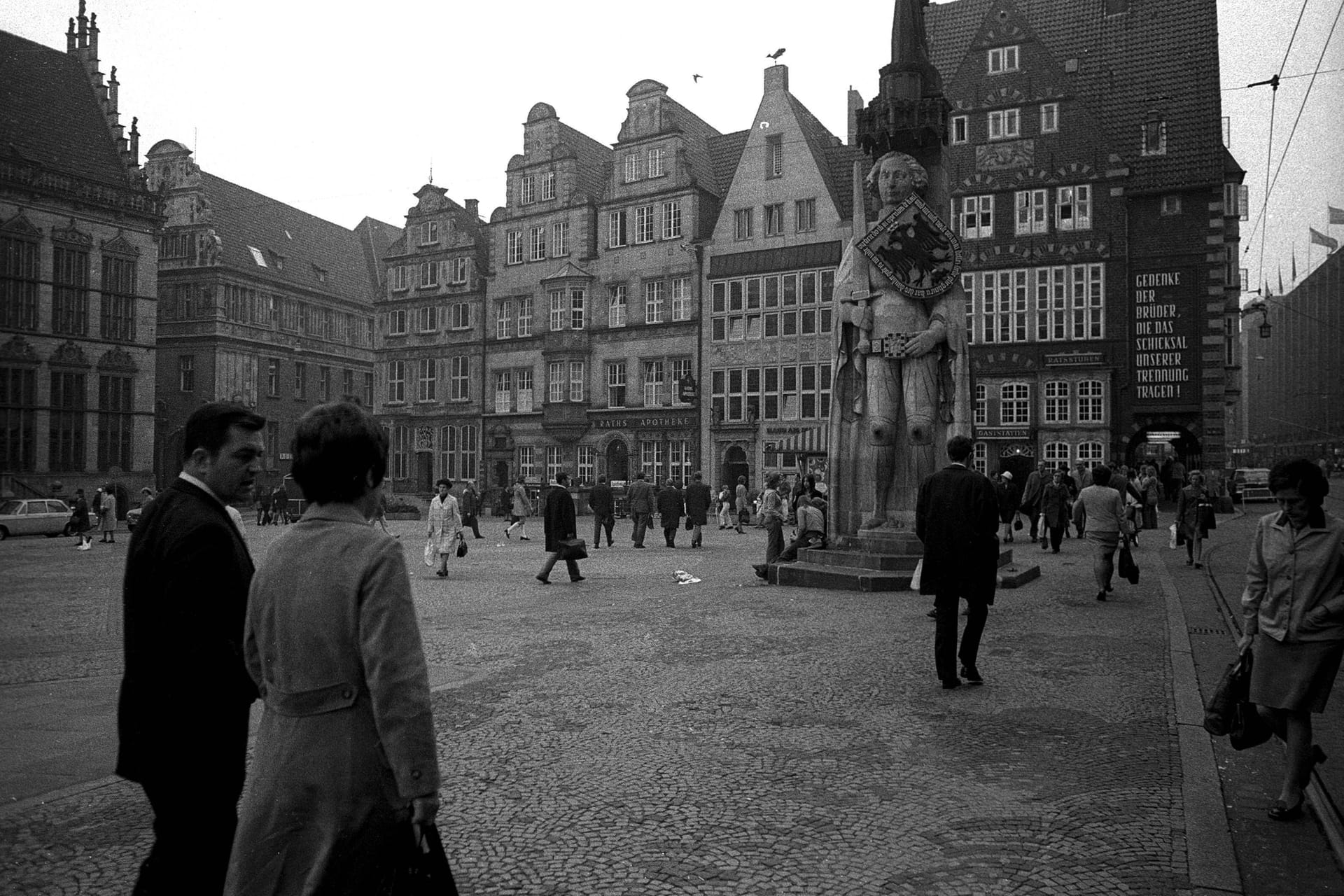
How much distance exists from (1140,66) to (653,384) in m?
23.3

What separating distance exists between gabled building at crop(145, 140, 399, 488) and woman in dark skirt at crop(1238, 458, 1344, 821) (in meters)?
52.7

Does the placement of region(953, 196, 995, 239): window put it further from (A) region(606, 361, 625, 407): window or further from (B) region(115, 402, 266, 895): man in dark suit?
(B) region(115, 402, 266, 895): man in dark suit

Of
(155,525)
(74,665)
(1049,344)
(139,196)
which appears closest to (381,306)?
(139,196)

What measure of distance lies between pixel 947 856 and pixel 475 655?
540cm

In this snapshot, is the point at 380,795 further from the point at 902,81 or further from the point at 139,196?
the point at 139,196

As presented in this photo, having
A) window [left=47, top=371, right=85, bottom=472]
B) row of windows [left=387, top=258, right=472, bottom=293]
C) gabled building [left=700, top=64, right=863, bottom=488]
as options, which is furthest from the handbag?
window [left=47, top=371, right=85, bottom=472]

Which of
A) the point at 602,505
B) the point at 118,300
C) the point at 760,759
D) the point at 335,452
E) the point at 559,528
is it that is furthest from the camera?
the point at 118,300

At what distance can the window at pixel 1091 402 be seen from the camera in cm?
3675

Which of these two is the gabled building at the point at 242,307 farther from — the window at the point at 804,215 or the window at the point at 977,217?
the window at the point at 977,217

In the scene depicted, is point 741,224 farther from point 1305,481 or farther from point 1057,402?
point 1305,481

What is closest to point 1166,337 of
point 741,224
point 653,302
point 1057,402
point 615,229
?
point 1057,402

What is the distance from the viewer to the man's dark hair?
334 centimetres

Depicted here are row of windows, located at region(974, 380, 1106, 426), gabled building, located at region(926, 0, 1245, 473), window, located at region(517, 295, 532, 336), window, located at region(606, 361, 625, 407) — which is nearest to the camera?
gabled building, located at region(926, 0, 1245, 473)

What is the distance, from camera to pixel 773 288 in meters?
40.9
